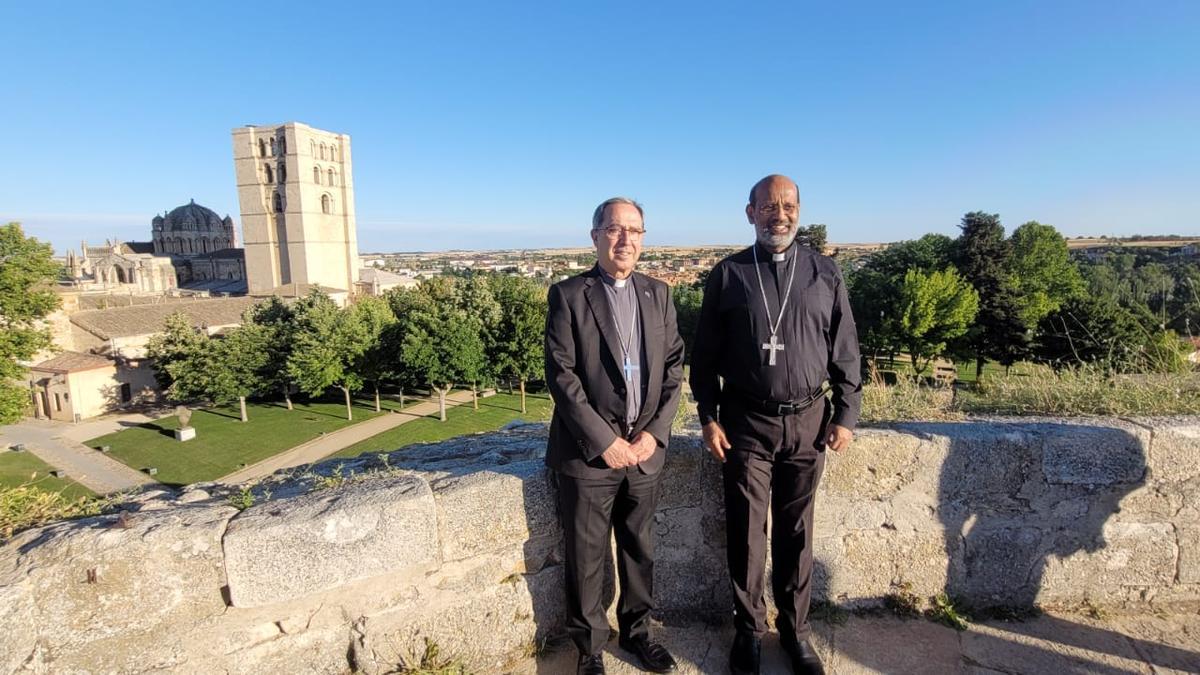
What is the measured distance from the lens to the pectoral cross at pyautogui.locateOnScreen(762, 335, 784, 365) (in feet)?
7.78

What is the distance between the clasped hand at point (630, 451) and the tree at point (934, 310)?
82.5ft

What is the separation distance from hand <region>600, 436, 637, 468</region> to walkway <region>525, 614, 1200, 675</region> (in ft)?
3.06

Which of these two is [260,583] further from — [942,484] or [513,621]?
[942,484]

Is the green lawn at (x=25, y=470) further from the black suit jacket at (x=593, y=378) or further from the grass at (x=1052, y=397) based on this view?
the grass at (x=1052, y=397)

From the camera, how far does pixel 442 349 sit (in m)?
25.0

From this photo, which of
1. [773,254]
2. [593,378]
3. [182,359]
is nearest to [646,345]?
[593,378]

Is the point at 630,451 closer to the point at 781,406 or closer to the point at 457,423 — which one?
the point at 781,406

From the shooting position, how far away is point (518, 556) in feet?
8.28

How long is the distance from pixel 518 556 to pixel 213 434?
2718 cm

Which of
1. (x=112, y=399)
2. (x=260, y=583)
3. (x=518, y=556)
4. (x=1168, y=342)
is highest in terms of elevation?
(x=1168, y=342)

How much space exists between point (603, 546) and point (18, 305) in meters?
26.1

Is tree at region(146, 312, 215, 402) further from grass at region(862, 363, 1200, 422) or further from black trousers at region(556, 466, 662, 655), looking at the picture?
grass at region(862, 363, 1200, 422)

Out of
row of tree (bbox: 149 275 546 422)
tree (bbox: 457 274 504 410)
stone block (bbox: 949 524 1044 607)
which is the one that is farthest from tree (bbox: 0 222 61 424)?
stone block (bbox: 949 524 1044 607)

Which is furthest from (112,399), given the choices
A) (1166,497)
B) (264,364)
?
(1166,497)
